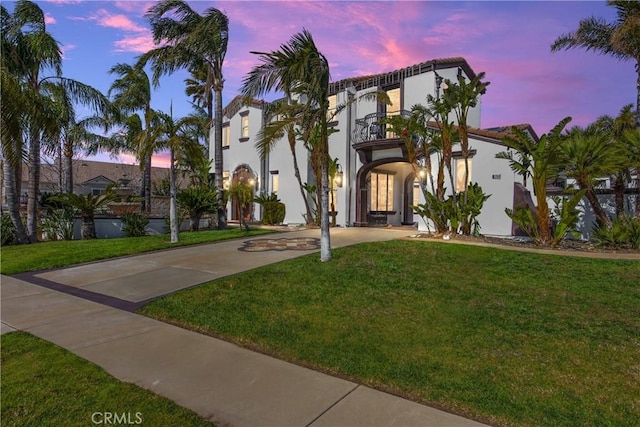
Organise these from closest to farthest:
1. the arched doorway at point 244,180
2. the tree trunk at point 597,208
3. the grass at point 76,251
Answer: the grass at point 76,251 → the tree trunk at point 597,208 → the arched doorway at point 244,180

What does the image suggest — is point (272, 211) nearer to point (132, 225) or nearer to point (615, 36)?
point (132, 225)

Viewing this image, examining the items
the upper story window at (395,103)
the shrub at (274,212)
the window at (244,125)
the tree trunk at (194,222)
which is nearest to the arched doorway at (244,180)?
the window at (244,125)

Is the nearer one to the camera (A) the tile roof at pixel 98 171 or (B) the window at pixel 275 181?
→ (B) the window at pixel 275 181

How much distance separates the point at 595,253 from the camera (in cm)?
944

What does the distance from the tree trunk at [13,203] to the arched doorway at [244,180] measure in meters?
10.2

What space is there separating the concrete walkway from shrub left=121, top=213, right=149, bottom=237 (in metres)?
7.76

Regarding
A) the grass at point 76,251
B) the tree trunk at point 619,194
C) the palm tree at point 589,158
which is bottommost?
the grass at point 76,251

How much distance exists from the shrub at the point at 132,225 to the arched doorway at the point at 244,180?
6.82 meters

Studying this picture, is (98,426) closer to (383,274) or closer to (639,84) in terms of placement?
(383,274)

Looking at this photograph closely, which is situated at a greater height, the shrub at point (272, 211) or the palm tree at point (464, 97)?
the palm tree at point (464, 97)

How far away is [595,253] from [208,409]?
10223mm

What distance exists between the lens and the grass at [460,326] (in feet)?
11.2

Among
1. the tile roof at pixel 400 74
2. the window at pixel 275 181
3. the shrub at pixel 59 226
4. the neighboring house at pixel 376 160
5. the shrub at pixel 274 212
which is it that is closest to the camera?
the neighboring house at pixel 376 160

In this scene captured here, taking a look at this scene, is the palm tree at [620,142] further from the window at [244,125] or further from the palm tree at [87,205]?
the palm tree at [87,205]
